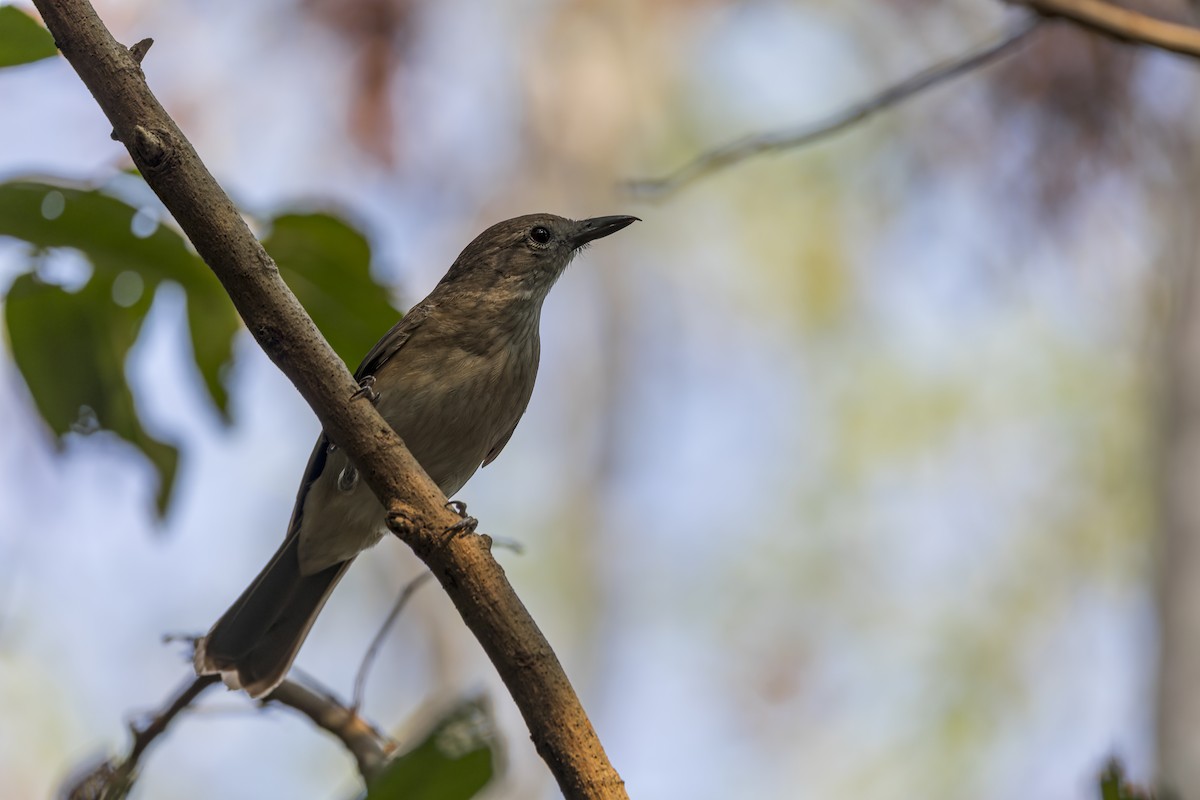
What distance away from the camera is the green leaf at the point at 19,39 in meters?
2.58

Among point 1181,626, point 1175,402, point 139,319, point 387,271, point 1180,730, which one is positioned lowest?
point 139,319

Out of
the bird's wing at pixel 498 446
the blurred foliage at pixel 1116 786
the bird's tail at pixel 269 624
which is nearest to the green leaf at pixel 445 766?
the blurred foliage at pixel 1116 786

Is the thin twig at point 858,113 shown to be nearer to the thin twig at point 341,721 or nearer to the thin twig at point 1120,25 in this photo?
the thin twig at point 1120,25

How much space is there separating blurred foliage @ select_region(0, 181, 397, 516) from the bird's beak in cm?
177

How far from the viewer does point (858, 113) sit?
3.54 meters

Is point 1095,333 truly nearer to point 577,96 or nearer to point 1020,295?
point 1020,295

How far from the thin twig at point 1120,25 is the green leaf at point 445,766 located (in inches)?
96.4

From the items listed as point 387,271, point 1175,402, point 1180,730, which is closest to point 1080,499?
point 1175,402

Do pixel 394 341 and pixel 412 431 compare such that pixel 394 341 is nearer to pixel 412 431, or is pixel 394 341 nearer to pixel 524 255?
pixel 412 431

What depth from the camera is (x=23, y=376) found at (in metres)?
2.96

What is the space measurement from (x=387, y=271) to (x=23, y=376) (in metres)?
1.01

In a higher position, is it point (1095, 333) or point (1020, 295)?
point (1095, 333)

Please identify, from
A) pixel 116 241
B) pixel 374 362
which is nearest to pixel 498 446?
pixel 374 362

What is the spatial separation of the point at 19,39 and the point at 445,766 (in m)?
1.80
